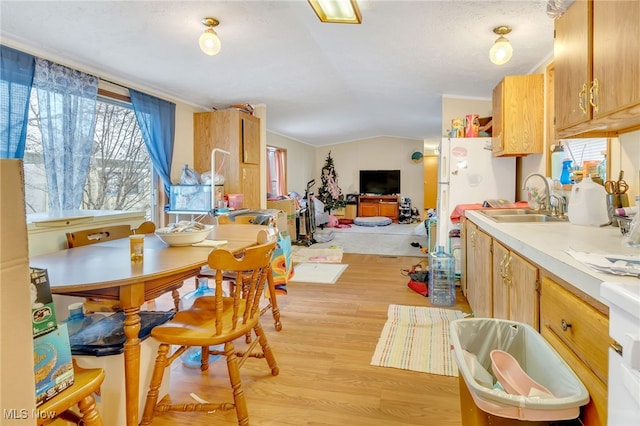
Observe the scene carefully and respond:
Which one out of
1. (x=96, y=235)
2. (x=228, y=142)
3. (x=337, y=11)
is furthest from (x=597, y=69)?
(x=228, y=142)

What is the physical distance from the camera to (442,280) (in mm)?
3404

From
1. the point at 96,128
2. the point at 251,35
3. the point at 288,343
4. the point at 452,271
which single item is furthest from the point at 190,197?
the point at 452,271

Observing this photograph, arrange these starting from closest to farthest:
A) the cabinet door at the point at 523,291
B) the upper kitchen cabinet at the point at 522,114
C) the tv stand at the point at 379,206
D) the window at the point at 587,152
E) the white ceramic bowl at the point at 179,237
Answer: the cabinet door at the point at 523,291, the white ceramic bowl at the point at 179,237, the window at the point at 587,152, the upper kitchen cabinet at the point at 522,114, the tv stand at the point at 379,206

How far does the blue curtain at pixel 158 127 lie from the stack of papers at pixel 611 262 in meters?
3.74

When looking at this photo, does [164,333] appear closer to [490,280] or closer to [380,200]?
[490,280]

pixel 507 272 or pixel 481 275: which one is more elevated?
pixel 507 272

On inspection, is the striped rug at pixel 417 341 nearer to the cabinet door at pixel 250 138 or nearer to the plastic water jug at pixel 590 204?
the plastic water jug at pixel 590 204

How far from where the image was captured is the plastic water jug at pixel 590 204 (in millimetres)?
1738

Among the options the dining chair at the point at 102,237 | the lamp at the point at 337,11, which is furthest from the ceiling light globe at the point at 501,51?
the dining chair at the point at 102,237

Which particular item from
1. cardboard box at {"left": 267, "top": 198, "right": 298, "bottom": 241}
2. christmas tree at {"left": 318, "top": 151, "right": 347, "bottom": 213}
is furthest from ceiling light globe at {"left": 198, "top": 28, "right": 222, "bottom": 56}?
christmas tree at {"left": 318, "top": 151, "right": 347, "bottom": 213}

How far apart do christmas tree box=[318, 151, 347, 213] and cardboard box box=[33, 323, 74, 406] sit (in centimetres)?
903

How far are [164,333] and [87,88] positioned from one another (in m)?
2.51

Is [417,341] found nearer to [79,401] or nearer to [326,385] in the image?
[326,385]

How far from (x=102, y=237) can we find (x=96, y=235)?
0.04 m
